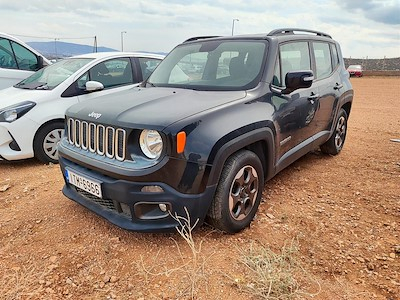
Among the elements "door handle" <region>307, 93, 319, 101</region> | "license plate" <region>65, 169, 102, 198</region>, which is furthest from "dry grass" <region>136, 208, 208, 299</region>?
"door handle" <region>307, 93, 319, 101</region>

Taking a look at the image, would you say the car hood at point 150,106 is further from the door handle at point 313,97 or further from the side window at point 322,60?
the side window at point 322,60

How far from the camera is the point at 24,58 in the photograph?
22.9 ft

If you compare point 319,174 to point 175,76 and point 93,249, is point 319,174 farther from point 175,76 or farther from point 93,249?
point 93,249

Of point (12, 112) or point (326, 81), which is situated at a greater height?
point (326, 81)

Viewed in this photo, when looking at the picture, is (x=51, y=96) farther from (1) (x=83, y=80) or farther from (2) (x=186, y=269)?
(2) (x=186, y=269)

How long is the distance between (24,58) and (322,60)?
19.0 ft

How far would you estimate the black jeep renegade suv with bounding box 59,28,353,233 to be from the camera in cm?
247

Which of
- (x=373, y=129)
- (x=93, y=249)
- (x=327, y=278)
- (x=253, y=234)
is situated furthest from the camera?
(x=373, y=129)

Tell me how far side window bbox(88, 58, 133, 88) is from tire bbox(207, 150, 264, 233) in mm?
3296

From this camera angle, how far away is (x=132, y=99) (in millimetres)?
3088

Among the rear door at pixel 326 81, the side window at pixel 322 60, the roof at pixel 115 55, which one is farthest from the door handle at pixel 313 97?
the roof at pixel 115 55

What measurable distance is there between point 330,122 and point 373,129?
3.44 m

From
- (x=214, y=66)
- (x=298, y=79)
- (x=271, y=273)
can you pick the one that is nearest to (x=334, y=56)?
(x=298, y=79)

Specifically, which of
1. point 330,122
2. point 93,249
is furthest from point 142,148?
point 330,122
